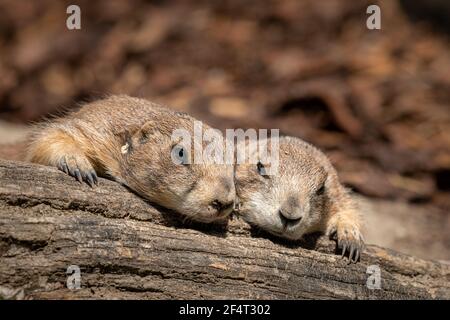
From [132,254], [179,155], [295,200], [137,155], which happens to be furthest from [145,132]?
[295,200]

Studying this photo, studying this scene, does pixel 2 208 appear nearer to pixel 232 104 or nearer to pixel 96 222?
pixel 96 222

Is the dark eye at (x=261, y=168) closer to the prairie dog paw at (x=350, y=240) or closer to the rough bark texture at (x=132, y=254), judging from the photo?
the rough bark texture at (x=132, y=254)

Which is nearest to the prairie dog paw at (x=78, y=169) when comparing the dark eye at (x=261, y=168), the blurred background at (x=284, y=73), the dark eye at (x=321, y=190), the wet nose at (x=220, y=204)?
the wet nose at (x=220, y=204)

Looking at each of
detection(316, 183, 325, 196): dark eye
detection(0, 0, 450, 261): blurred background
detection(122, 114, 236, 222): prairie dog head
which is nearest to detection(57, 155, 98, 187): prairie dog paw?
detection(122, 114, 236, 222): prairie dog head

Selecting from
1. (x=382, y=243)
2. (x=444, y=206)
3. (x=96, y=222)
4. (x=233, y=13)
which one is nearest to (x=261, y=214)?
(x=96, y=222)

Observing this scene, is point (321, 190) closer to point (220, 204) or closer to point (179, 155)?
point (220, 204)

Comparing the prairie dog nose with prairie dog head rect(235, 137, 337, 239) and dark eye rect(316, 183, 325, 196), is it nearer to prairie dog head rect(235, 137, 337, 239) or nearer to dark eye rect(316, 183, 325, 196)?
prairie dog head rect(235, 137, 337, 239)
